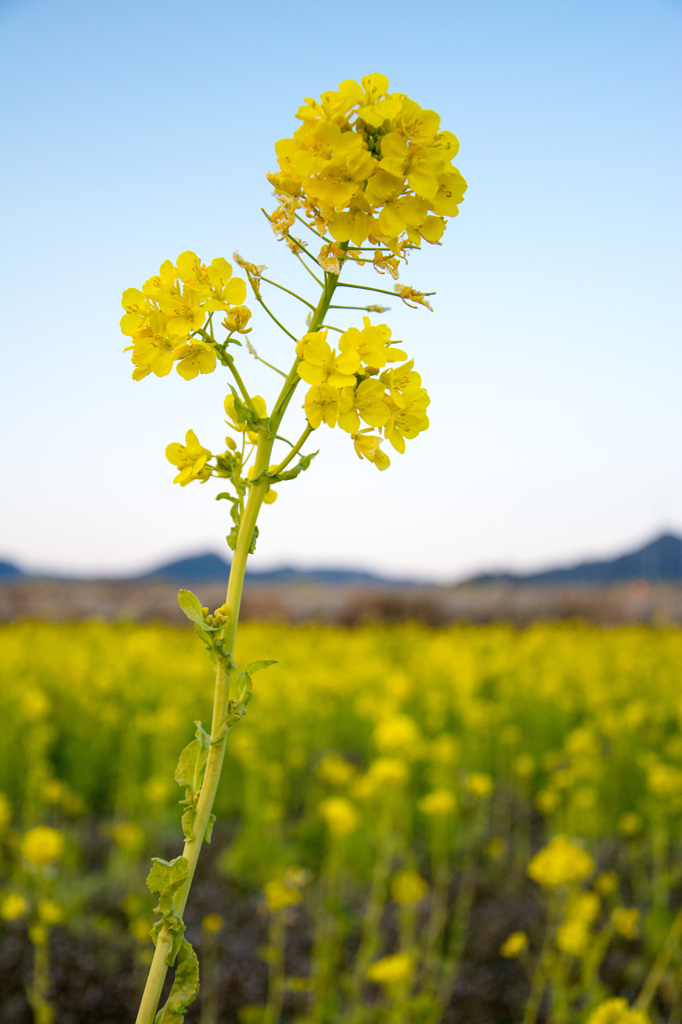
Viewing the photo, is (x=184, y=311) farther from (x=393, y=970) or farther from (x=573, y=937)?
(x=573, y=937)

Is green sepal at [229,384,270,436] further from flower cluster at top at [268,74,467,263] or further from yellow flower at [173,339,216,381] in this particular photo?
flower cluster at top at [268,74,467,263]

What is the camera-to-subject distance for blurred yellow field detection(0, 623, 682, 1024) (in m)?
3.17

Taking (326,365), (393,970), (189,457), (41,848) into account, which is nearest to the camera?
(326,365)

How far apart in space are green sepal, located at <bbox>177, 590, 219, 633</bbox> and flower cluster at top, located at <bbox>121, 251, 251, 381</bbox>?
0.31m

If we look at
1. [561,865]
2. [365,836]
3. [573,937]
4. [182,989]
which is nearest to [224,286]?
[182,989]

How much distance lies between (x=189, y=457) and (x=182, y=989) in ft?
2.39

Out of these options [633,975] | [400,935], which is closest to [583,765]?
[633,975]

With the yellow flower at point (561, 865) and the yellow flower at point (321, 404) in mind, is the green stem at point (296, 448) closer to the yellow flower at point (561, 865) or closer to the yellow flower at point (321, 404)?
the yellow flower at point (321, 404)

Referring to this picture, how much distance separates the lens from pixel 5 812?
146 inches

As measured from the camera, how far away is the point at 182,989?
0.97 metres

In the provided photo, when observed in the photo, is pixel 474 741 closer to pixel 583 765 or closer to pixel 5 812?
pixel 583 765

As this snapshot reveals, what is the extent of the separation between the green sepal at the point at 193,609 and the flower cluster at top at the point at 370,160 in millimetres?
534

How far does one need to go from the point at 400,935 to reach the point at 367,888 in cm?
58

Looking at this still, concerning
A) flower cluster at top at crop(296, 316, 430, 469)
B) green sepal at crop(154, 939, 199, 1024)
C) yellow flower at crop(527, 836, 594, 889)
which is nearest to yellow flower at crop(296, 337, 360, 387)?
flower cluster at top at crop(296, 316, 430, 469)
